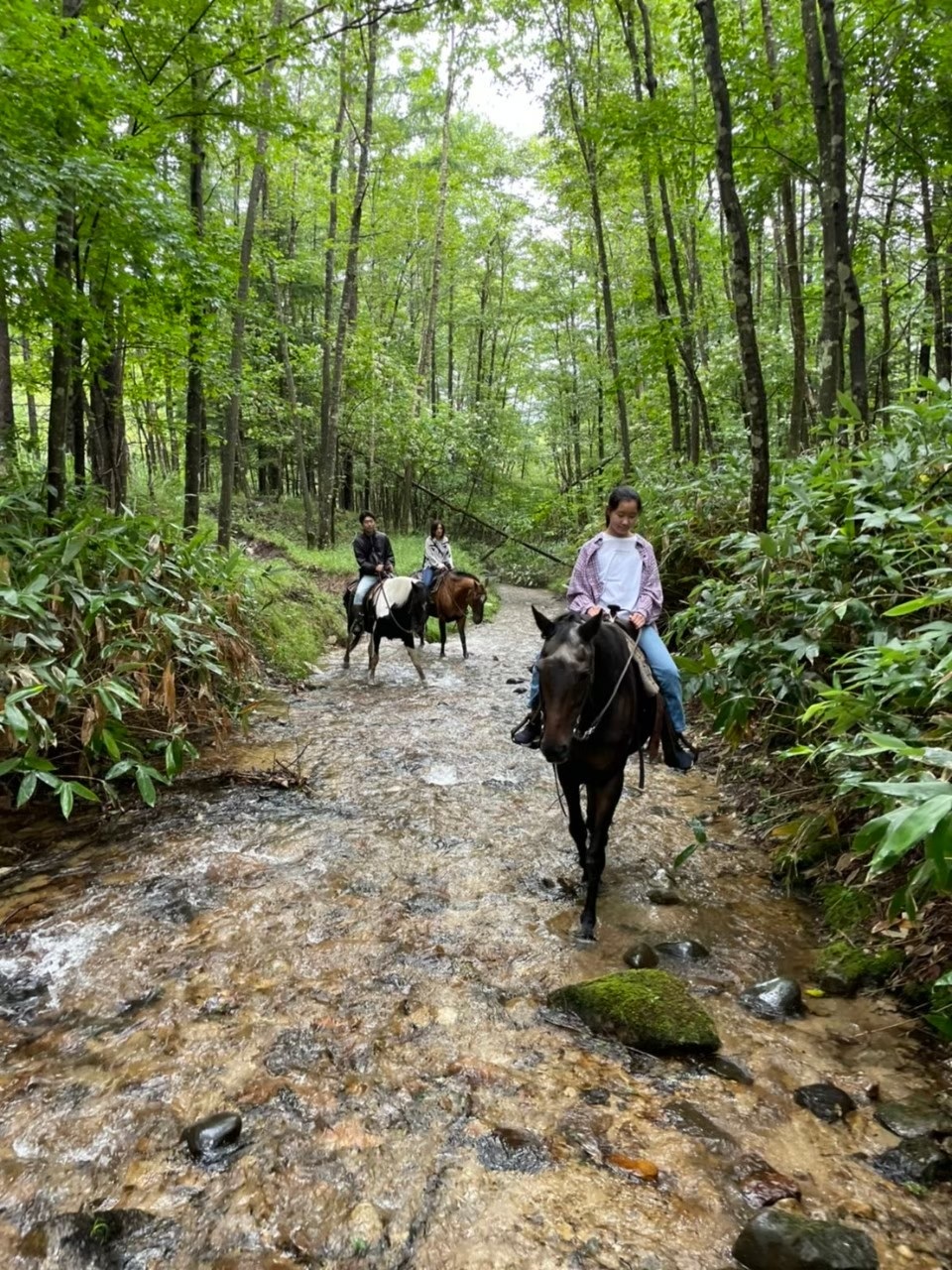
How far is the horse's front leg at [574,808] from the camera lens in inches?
180

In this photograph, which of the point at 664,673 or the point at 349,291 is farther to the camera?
the point at 349,291

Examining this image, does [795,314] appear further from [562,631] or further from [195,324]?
[562,631]

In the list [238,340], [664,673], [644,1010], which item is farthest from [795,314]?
[644,1010]

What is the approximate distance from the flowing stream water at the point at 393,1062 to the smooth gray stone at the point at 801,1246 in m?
0.10

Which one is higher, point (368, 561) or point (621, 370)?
point (621, 370)

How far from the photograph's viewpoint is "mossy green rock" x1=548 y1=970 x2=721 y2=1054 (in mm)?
3150

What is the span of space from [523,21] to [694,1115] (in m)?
19.4

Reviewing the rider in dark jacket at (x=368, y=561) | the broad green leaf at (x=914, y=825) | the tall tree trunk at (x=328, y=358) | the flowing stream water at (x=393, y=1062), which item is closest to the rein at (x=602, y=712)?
the flowing stream water at (x=393, y=1062)

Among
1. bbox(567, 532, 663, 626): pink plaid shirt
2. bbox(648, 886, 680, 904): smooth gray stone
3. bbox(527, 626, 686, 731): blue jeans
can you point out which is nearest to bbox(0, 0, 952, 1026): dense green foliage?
bbox(527, 626, 686, 731): blue jeans

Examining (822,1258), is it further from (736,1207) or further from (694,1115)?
(694,1115)

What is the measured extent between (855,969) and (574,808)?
184 centimetres

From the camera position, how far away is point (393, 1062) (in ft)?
10.1

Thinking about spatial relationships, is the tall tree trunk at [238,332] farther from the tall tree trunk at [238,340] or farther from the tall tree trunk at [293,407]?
the tall tree trunk at [293,407]

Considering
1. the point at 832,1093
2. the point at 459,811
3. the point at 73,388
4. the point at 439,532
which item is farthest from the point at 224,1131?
the point at 439,532
